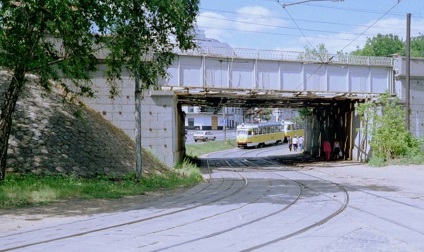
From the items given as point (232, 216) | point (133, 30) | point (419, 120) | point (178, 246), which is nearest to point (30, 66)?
point (133, 30)

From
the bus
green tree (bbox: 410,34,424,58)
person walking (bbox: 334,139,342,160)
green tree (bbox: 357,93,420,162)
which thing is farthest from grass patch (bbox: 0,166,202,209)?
green tree (bbox: 410,34,424,58)

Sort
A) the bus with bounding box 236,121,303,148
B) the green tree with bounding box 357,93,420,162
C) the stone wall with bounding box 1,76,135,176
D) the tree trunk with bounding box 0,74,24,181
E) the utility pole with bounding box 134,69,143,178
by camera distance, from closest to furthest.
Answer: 1. the tree trunk with bounding box 0,74,24,181
2. the utility pole with bounding box 134,69,143,178
3. the stone wall with bounding box 1,76,135,176
4. the green tree with bounding box 357,93,420,162
5. the bus with bounding box 236,121,303,148

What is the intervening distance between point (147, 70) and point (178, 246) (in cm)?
1056

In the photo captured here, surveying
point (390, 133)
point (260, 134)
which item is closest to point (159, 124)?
point (390, 133)

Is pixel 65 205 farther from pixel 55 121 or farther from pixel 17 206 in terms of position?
pixel 55 121

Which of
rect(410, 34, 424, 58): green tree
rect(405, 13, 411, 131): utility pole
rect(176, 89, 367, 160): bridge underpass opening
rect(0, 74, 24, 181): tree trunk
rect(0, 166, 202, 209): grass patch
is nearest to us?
rect(0, 166, 202, 209): grass patch

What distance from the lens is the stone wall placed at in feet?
59.6

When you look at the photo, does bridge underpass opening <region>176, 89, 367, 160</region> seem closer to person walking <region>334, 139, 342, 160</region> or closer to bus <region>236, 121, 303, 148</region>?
person walking <region>334, 139, 342, 160</region>

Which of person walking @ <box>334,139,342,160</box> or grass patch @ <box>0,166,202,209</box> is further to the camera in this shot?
person walking @ <box>334,139,342,160</box>

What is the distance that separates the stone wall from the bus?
40220 mm

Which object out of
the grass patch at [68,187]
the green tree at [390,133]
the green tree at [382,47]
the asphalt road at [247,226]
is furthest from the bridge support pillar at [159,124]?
the green tree at [382,47]

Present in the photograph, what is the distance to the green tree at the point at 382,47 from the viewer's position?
101312 millimetres

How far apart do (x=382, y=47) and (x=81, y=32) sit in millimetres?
99042

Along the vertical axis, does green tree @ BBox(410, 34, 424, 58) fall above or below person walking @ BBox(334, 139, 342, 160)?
above
